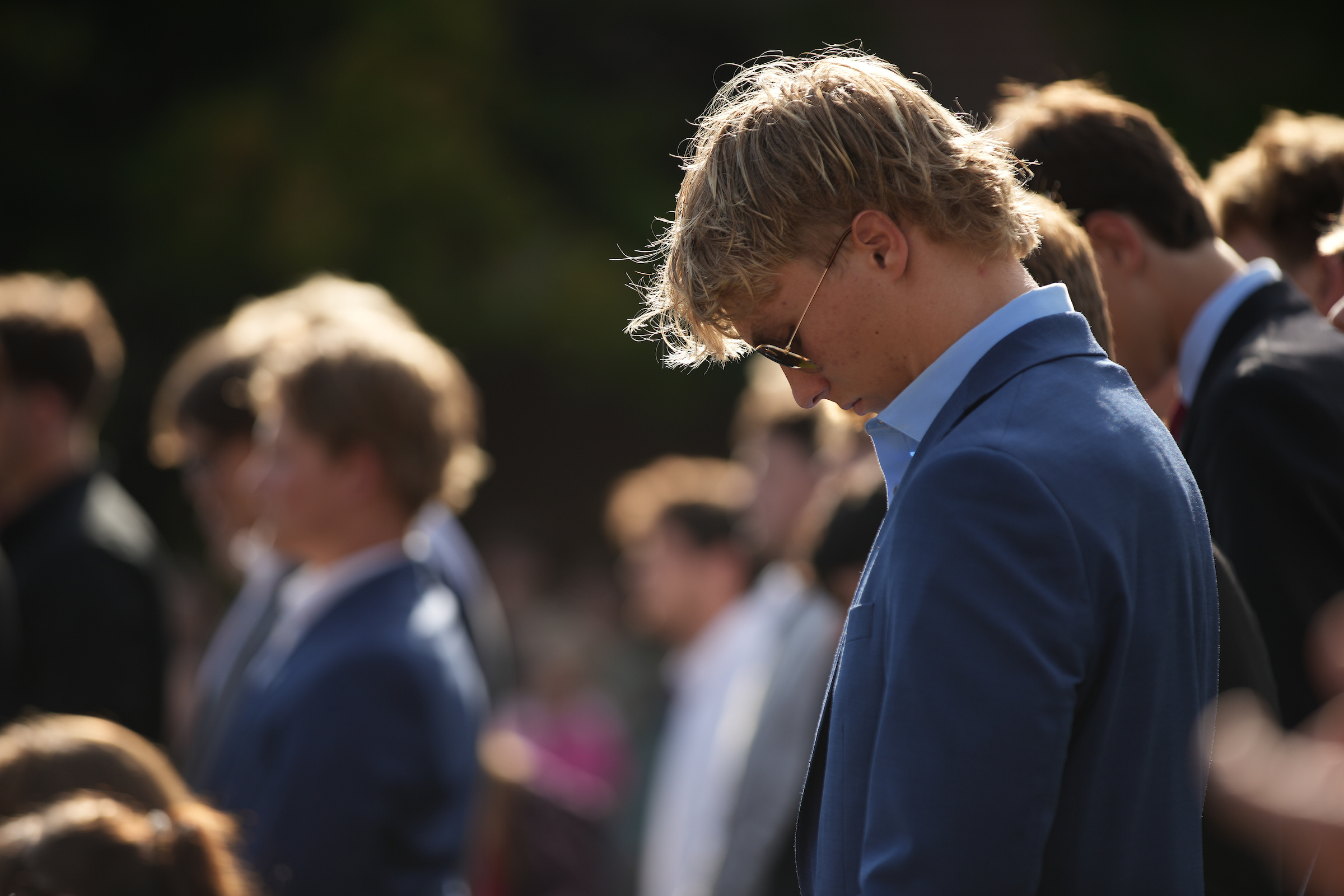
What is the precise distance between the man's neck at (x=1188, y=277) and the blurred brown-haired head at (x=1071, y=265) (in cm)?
36

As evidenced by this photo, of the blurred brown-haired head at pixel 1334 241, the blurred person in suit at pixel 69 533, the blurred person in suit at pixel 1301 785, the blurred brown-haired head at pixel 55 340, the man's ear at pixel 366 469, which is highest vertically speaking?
the blurred person in suit at pixel 1301 785

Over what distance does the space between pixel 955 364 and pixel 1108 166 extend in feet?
2.79

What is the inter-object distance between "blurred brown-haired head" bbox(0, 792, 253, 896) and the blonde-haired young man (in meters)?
1.08

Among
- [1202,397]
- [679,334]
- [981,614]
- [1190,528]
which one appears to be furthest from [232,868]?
[1202,397]

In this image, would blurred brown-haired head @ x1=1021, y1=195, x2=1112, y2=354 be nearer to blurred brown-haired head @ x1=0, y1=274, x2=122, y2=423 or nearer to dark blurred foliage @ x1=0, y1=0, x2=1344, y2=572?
blurred brown-haired head @ x1=0, y1=274, x2=122, y2=423

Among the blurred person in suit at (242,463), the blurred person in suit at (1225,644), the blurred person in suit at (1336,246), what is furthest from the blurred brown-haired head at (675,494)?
the blurred person in suit at (1225,644)

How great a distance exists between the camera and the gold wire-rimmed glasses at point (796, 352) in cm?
152

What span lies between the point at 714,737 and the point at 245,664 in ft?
5.89

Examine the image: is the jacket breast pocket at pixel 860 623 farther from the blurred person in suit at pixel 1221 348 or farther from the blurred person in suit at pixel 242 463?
the blurred person in suit at pixel 242 463

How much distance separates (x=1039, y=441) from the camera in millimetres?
1357

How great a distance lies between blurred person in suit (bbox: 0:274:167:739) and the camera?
364 centimetres

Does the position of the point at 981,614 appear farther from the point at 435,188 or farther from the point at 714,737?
the point at 435,188

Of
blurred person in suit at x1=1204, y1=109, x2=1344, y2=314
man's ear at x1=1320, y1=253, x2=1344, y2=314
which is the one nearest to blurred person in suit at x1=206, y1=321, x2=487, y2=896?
blurred person in suit at x1=1204, y1=109, x2=1344, y2=314

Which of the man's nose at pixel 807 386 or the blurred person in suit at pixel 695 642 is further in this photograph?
the blurred person in suit at pixel 695 642
